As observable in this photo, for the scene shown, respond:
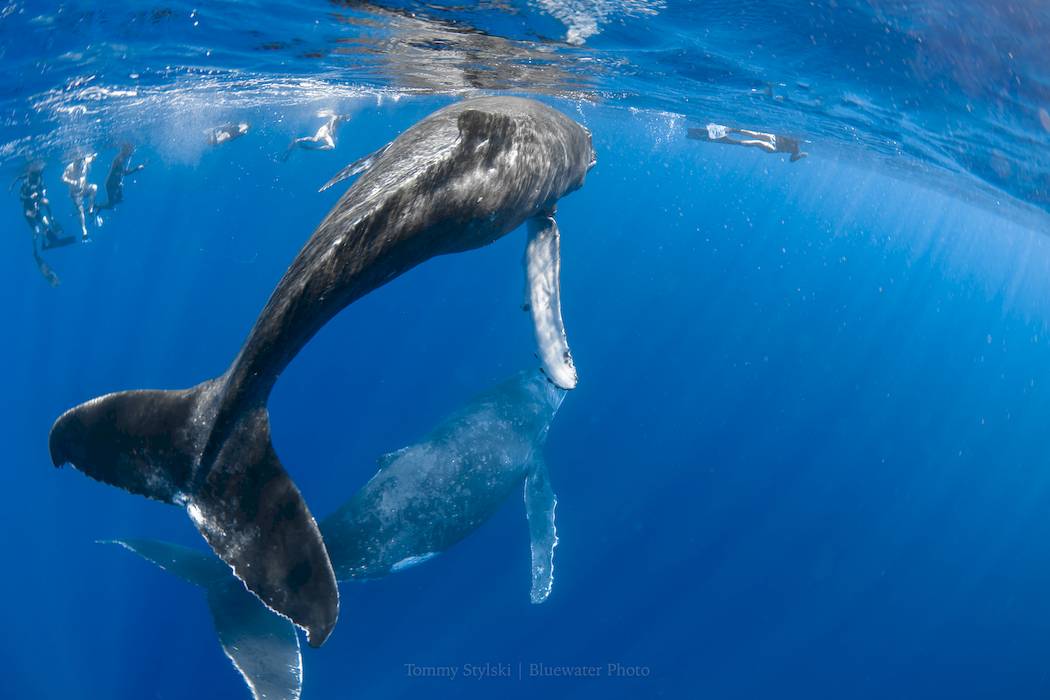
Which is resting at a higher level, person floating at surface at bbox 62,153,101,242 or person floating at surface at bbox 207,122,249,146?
person floating at surface at bbox 62,153,101,242

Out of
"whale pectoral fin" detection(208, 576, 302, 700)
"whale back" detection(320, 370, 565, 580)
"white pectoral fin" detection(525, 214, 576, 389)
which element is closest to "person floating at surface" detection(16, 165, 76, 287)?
"whale back" detection(320, 370, 565, 580)

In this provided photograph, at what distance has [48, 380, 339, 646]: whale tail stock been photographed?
457cm

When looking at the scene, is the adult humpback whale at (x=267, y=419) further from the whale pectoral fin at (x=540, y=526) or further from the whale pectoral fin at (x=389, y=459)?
the whale pectoral fin at (x=540, y=526)

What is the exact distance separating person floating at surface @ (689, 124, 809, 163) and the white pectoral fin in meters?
25.5

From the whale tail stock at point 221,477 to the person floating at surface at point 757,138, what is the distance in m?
30.4

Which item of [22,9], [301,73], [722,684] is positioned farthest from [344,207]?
[301,73]

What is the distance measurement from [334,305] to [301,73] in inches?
839

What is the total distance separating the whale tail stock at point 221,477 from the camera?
4566mm

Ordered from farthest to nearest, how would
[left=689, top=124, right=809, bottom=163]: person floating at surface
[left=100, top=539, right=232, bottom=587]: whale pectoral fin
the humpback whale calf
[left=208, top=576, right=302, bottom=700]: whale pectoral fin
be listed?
1. [left=689, top=124, right=809, bottom=163]: person floating at surface
2. [left=100, top=539, right=232, bottom=587]: whale pectoral fin
3. the humpback whale calf
4. [left=208, top=576, right=302, bottom=700]: whale pectoral fin

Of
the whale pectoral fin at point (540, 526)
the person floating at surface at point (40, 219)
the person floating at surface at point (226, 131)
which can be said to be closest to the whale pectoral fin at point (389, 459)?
the whale pectoral fin at point (540, 526)

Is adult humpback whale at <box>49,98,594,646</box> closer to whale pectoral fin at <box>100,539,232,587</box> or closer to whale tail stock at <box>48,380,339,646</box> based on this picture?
whale tail stock at <box>48,380,339,646</box>

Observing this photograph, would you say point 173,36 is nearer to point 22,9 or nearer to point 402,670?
point 22,9

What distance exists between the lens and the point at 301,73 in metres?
22.1

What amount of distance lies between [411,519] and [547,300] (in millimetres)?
4596
